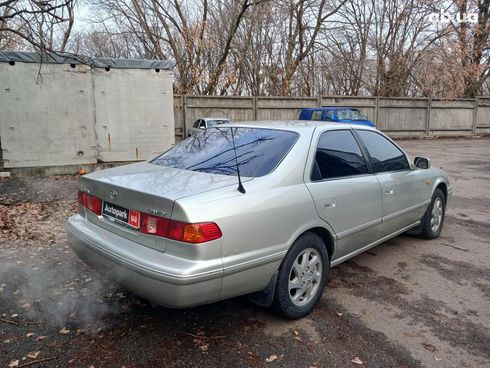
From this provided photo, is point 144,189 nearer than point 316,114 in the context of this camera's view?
Yes

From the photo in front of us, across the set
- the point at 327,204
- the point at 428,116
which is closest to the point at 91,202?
the point at 327,204

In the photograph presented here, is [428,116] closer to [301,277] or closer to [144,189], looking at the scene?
[301,277]

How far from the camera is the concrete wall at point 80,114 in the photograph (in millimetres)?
8664

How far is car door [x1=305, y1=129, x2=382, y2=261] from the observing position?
323cm

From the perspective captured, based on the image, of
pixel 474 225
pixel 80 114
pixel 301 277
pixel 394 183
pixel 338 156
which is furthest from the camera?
pixel 80 114

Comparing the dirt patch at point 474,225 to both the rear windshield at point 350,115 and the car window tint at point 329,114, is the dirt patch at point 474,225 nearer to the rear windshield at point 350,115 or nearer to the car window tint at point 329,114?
the car window tint at point 329,114

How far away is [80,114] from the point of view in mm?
9141

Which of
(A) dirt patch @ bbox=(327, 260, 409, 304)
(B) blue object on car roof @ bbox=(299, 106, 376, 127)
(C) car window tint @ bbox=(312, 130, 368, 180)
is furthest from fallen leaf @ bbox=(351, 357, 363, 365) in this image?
(B) blue object on car roof @ bbox=(299, 106, 376, 127)

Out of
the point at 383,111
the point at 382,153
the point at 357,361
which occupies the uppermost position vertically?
the point at 383,111

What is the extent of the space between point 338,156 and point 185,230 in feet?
5.85

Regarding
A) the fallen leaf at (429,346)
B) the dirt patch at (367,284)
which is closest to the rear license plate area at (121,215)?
the dirt patch at (367,284)

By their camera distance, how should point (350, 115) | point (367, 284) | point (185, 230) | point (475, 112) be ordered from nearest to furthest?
point (185, 230)
point (367, 284)
point (350, 115)
point (475, 112)

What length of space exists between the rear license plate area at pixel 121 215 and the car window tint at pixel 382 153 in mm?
2427

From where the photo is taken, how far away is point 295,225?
9.52ft
